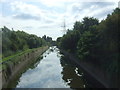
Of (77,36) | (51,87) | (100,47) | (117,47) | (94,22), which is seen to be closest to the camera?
(117,47)

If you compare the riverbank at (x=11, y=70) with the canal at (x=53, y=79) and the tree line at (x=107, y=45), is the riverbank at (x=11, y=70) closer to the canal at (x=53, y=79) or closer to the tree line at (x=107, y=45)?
the canal at (x=53, y=79)

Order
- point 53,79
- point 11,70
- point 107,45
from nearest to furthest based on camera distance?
point 107,45 < point 11,70 < point 53,79

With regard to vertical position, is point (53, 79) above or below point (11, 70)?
below

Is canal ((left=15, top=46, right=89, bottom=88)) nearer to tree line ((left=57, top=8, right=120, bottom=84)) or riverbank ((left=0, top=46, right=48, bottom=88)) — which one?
riverbank ((left=0, top=46, right=48, bottom=88))

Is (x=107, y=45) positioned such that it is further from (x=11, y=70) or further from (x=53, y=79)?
(x=11, y=70)

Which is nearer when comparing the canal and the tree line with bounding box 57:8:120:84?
the tree line with bounding box 57:8:120:84

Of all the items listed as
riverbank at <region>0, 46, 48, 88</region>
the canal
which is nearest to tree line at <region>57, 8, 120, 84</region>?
the canal

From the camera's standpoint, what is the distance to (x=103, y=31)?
51.0 ft

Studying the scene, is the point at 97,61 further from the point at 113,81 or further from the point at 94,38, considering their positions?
the point at 113,81

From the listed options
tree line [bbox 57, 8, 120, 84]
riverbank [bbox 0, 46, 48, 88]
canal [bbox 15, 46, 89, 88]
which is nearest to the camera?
tree line [bbox 57, 8, 120, 84]

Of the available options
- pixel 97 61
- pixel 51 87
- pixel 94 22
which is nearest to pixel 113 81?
pixel 97 61

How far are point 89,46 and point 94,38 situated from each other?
1.04m

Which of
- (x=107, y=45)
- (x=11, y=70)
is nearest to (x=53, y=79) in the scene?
(x=11, y=70)

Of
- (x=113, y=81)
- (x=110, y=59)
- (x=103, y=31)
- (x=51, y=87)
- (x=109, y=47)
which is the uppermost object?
(x=103, y=31)
